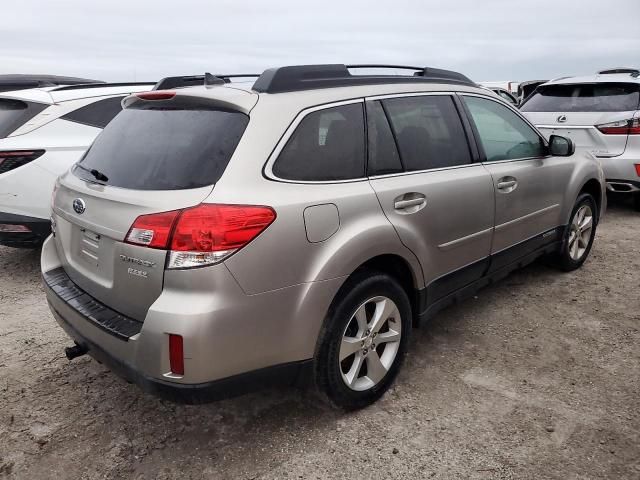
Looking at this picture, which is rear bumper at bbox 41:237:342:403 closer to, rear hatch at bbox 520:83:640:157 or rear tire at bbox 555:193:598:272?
rear tire at bbox 555:193:598:272

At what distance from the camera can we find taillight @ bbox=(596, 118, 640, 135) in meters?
5.93

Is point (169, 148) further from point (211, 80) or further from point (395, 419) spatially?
point (395, 419)

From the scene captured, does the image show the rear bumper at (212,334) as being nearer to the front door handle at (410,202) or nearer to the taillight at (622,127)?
the front door handle at (410,202)

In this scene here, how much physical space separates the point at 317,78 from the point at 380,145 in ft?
1.48

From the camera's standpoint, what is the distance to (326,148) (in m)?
2.42

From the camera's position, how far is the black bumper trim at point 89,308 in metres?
2.14

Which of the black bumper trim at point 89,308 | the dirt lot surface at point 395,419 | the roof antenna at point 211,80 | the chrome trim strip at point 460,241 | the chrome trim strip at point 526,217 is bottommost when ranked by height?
the dirt lot surface at point 395,419

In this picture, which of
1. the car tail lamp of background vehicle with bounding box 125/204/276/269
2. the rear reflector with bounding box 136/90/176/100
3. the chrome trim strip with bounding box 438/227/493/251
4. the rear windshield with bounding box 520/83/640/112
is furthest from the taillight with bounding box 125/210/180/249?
the rear windshield with bounding box 520/83/640/112

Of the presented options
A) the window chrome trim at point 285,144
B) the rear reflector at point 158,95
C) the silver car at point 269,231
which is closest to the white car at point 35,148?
the silver car at point 269,231

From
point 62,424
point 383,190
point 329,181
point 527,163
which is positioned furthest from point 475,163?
point 62,424

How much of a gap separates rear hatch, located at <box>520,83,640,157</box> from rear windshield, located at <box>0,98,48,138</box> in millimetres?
5185

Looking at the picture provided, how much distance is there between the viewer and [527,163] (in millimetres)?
3719

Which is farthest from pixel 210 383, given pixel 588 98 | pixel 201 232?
pixel 588 98

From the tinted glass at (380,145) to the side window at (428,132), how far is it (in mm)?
53
